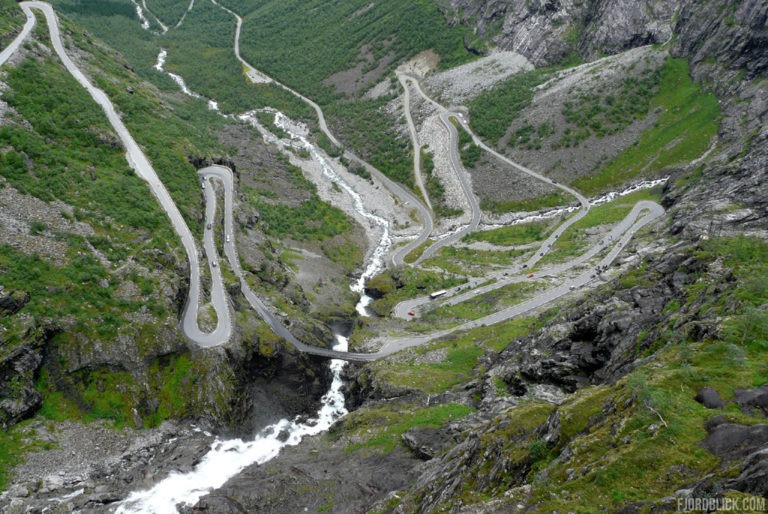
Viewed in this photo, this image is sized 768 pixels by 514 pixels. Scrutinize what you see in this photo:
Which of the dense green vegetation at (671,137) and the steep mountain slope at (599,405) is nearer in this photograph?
the steep mountain slope at (599,405)

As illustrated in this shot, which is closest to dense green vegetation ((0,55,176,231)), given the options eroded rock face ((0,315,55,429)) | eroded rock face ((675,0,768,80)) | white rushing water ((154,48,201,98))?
eroded rock face ((0,315,55,429))

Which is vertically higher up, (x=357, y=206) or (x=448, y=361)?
(x=357, y=206)

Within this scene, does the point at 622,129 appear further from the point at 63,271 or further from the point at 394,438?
the point at 63,271

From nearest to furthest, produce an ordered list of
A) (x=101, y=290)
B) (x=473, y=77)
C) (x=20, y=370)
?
(x=20, y=370) → (x=101, y=290) → (x=473, y=77)

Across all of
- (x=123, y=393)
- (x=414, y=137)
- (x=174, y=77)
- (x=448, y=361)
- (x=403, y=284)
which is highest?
(x=174, y=77)

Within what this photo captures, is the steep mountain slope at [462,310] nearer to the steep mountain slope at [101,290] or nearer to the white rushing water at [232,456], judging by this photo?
the steep mountain slope at [101,290]

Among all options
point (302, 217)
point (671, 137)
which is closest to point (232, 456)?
point (302, 217)

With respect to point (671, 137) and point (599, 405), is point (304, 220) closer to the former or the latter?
point (671, 137)

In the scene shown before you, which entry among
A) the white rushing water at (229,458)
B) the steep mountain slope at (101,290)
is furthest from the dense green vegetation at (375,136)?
the white rushing water at (229,458)

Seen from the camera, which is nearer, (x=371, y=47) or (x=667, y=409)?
(x=667, y=409)
